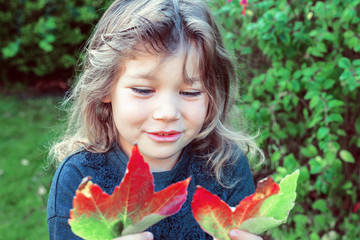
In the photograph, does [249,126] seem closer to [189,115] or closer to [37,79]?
[189,115]

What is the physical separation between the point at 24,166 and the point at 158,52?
301 centimetres

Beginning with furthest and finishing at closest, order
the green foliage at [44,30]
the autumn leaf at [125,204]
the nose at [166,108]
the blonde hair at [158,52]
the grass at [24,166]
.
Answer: the green foliage at [44,30] → the grass at [24,166] → the blonde hair at [158,52] → the nose at [166,108] → the autumn leaf at [125,204]

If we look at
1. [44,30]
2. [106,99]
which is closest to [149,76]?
[106,99]

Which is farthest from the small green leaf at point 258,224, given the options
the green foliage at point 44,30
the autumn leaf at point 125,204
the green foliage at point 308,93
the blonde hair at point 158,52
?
the green foliage at point 44,30

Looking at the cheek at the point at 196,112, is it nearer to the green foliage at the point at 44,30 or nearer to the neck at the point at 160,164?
the neck at the point at 160,164

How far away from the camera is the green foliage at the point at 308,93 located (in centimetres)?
192

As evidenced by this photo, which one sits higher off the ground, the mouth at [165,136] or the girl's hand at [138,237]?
the girl's hand at [138,237]

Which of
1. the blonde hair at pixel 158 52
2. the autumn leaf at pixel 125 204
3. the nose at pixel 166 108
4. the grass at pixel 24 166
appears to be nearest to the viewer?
the autumn leaf at pixel 125 204

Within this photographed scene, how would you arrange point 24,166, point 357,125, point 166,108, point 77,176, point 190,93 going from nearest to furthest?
point 166,108 → point 190,93 → point 77,176 → point 357,125 → point 24,166

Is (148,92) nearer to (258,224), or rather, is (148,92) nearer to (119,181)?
(119,181)

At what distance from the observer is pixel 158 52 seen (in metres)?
1.22

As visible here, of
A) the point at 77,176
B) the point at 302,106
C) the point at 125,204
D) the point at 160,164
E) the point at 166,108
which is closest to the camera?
the point at 125,204

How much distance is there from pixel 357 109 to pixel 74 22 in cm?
388

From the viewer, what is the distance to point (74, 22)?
5270mm
